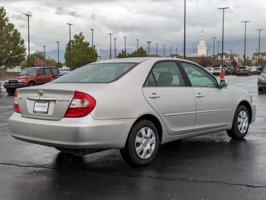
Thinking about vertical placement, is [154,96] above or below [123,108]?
above

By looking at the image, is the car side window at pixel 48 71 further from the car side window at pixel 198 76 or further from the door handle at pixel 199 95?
the door handle at pixel 199 95

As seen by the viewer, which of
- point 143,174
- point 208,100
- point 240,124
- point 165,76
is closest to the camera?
point 143,174

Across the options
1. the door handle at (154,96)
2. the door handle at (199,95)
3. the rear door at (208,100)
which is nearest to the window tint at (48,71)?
the rear door at (208,100)

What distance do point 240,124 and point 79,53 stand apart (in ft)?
228

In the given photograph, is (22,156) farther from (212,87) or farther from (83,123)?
(212,87)

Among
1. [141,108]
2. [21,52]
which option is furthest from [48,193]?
[21,52]

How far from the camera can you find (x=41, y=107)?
5648 mm

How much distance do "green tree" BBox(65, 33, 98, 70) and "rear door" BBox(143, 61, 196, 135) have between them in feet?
224

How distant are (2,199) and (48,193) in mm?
490

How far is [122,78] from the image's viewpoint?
232 inches

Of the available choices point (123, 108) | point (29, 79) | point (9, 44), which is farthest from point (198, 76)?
point (9, 44)

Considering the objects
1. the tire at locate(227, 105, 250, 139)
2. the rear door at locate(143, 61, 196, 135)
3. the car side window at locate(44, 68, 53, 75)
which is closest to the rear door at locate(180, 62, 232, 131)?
the rear door at locate(143, 61, 196, 135)

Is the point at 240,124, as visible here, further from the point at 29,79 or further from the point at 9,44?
the point at 9,44

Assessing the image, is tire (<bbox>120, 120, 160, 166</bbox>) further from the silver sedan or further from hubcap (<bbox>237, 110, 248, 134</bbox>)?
hubcap (<bbox>237, 110, 248, 134</bbox>)
